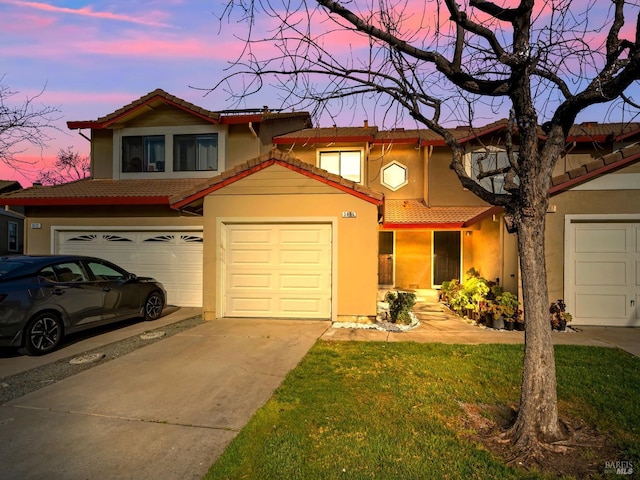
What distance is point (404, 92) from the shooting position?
4355 mm

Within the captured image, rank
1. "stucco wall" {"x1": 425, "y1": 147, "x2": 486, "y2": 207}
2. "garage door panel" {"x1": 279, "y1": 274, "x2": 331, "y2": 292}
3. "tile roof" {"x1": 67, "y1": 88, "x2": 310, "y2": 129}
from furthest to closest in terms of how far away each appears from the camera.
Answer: "stucco wall" {"x1": 425, "y1": 147, "x2": 486, "y2": 207}
"tile roof" {"x1": 67, "y1": 88, "x2": 310, "y2": 129}
"garage door panel" {"x1": 279, "y1": 274, "x2": 331, "y2": 292}

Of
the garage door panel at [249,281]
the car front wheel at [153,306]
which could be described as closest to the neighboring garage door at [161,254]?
the car front wheel at [153,306]

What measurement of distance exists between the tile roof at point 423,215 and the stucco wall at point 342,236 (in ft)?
11.3

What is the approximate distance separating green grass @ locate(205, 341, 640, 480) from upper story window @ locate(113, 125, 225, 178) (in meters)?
9.02

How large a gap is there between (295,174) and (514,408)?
651 centimetres

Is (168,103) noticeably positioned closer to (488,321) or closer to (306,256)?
(306,256)

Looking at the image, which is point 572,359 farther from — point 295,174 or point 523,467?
point 295,174

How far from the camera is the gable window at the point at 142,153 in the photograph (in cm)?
1389

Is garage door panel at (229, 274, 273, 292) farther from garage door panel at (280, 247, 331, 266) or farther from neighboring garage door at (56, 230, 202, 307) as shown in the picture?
neighboring garage door at (56, 230, 202, 307)

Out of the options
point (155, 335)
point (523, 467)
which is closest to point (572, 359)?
point (523, 467)

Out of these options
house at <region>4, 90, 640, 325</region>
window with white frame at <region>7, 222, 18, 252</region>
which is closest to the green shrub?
house at <region>4, 90, 640, 325</region>

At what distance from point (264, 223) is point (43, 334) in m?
4.75

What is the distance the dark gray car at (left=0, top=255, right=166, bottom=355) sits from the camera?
6.30 metres

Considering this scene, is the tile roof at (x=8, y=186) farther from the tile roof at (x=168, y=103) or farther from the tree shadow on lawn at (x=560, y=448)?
the tree shadow on lawn at (x=560, y=448)
